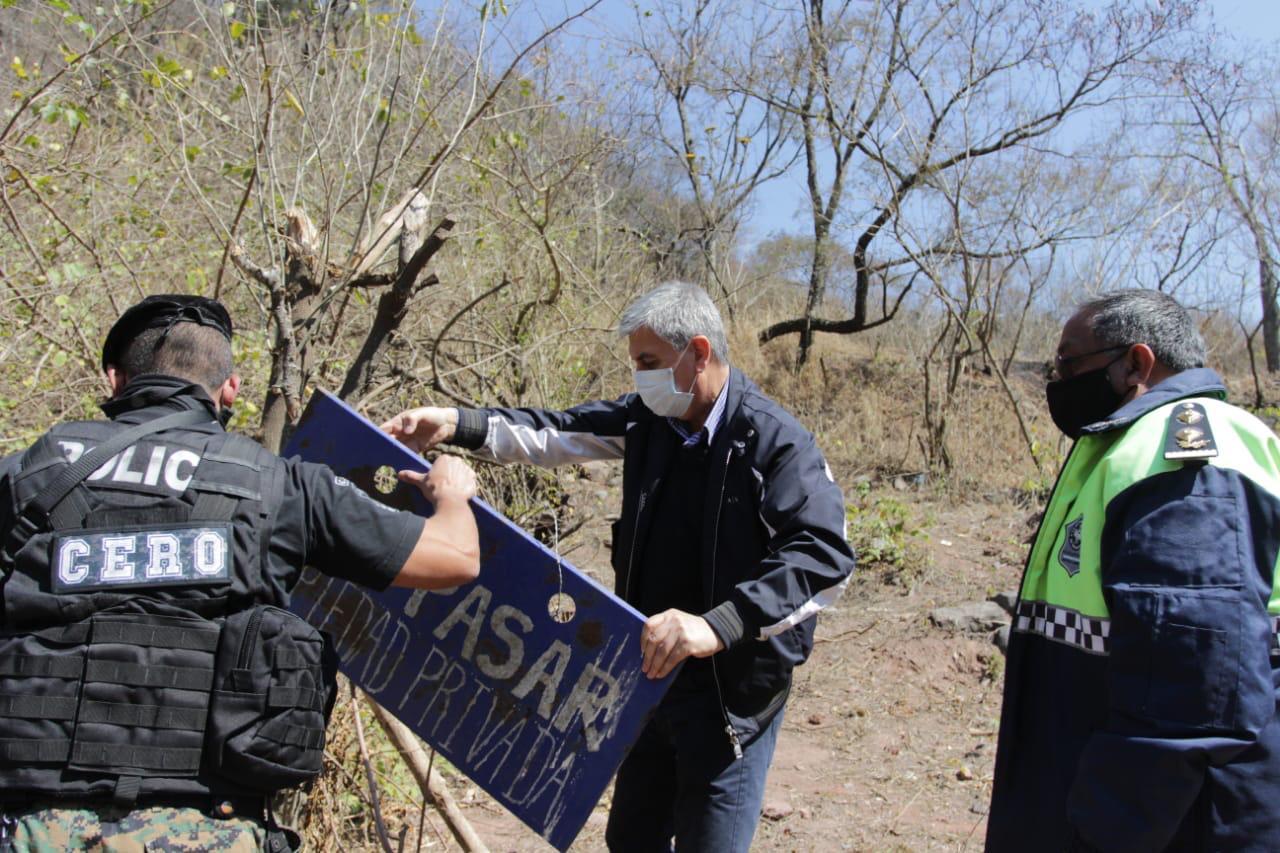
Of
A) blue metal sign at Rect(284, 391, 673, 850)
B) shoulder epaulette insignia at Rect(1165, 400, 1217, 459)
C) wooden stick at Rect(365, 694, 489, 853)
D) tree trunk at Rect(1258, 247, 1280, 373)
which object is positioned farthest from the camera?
tree trunk at Rect(1258, 247, 1280, 373)

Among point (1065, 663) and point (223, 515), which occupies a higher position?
point (223, 515)

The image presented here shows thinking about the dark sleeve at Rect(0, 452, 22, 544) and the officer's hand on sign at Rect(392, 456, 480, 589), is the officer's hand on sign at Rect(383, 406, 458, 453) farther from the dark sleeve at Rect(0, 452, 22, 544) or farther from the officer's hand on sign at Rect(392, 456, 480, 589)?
the dark sleeve at Rect(0, 452, 22, 544)

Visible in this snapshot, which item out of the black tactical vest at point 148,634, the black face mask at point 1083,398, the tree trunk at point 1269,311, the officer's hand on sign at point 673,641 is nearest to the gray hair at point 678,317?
the officer's hand on sign at point 673,641

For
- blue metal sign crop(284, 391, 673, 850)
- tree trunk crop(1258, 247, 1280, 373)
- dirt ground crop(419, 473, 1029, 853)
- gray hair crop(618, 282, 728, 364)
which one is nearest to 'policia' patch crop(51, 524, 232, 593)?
blue metal sign crop(284, 391, 673, 850)

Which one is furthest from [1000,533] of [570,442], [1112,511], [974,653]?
[1112,511]

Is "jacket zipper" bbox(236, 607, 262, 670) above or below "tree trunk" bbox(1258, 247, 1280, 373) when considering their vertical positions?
below

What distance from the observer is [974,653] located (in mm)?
6277

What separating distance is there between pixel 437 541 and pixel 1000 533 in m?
7.17

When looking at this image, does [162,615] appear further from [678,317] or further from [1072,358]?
[1072,358]

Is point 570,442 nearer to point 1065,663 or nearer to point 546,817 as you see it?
point 546,817

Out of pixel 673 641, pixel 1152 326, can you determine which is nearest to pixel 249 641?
pixel 673 641

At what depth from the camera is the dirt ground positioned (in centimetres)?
454

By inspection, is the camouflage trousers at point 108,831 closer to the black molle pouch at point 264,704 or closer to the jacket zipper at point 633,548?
the black molle pouch at point 264,704

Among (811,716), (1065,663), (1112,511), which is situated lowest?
(811,716)
